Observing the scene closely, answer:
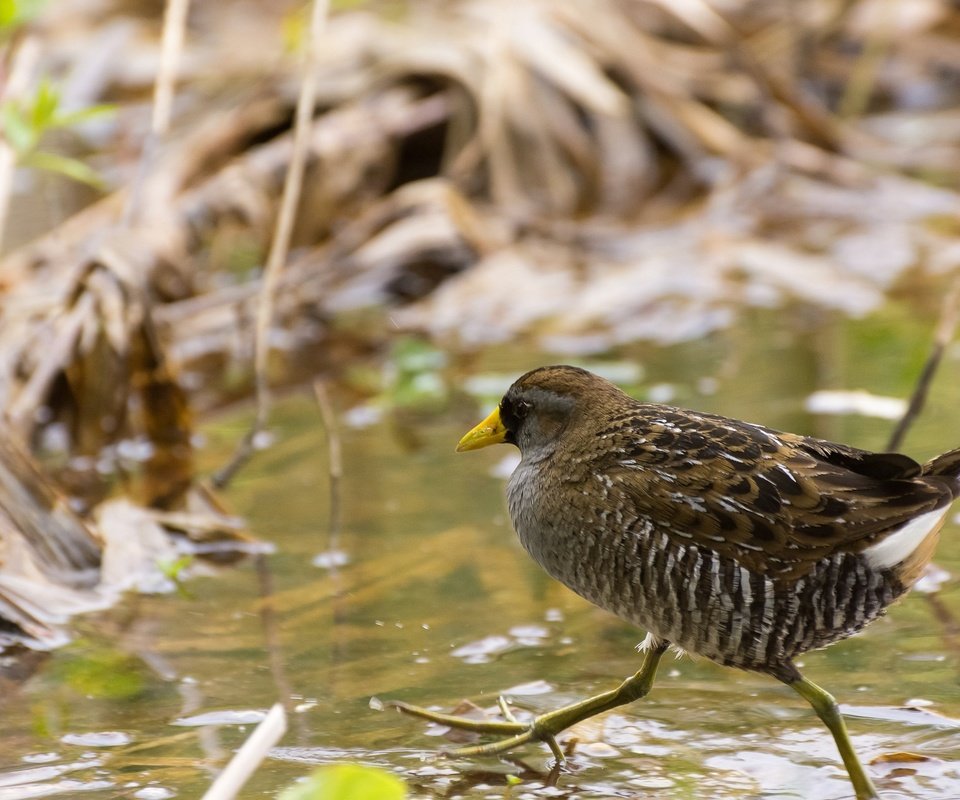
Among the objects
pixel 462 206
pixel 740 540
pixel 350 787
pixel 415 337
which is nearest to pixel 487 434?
pixel 740 540

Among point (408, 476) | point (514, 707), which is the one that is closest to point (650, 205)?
point (408, 476)

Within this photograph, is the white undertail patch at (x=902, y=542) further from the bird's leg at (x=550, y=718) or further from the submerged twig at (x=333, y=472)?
the submerged twig at (x=333, y=472)

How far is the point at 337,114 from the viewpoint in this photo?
24.0 ft

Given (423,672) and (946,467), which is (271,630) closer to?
(423,672)

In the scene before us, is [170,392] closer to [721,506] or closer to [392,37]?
[721,506]

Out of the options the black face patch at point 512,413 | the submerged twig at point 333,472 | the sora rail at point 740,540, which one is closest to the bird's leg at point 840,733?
the sora rail at point 740,540

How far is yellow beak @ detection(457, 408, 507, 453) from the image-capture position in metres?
3.53

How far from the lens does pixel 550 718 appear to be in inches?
122

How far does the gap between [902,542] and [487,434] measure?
3.42 feet

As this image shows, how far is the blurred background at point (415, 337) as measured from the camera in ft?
10.8

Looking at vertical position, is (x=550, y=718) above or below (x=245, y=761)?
below

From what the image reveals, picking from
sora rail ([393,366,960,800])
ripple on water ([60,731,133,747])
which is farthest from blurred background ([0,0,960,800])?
sora rail ([393,366,960,800])

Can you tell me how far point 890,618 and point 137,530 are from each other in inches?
80.0

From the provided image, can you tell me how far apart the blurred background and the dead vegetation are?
2 centimetres
